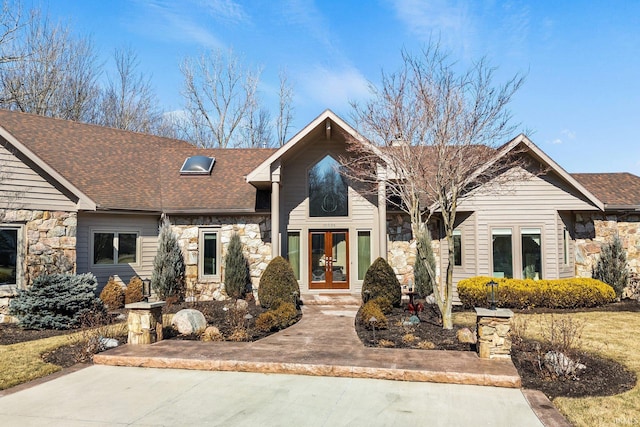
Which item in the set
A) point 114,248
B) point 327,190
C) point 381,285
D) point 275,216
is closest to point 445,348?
point 381,285

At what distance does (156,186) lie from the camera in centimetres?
1560

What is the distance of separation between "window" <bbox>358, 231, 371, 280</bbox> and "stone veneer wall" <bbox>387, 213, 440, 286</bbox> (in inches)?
28.5

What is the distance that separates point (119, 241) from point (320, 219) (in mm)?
6399

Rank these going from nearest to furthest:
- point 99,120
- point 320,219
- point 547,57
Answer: point 547,57 → point 320,219 → point 99,120

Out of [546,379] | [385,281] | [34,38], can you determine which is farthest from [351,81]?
[34,38]

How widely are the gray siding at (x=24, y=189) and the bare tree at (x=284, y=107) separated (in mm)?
21218

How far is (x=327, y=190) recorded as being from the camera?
14703mm

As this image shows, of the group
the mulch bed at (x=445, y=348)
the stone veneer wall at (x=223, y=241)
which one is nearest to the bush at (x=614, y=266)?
the mulch bed at (x=445, y=348)

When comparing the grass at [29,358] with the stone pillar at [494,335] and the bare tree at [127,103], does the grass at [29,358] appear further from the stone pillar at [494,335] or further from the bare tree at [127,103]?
the bare tree at [127,103]

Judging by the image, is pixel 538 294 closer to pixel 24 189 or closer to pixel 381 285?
pixel 381 285

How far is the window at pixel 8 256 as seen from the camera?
10.9 meters

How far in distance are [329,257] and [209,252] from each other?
13.1 ft

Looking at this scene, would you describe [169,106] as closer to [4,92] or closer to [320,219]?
[4,92]

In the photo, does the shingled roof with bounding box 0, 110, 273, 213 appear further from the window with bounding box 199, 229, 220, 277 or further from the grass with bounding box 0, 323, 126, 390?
the grass with bounding box 0, 323, 126, 390
